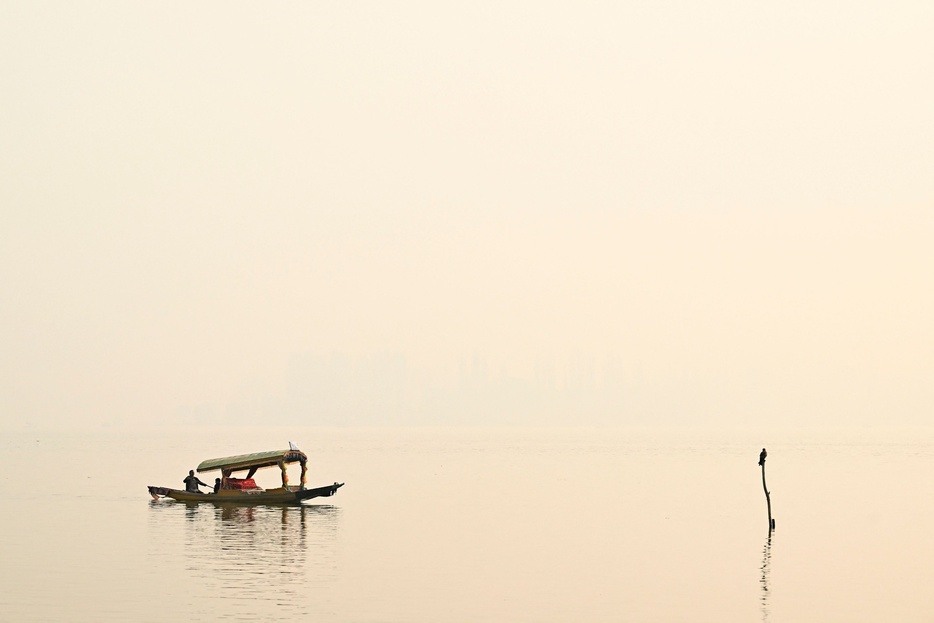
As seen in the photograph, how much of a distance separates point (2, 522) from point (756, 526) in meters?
43.6

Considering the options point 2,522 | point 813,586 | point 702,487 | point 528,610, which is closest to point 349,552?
point 528,610

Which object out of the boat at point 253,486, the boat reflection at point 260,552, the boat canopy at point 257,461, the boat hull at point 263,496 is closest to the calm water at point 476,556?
the boat reflection at point 260,552

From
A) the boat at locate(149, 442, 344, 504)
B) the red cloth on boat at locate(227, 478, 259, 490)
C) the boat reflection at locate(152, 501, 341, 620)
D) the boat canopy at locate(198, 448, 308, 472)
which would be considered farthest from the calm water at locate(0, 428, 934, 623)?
the boat canopy at locate(198, 448, 308, 472)

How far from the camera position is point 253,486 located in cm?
7606

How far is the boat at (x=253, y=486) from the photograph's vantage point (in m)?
72.2

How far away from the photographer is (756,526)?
69.8 metres

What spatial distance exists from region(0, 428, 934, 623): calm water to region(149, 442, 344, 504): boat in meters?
0.95

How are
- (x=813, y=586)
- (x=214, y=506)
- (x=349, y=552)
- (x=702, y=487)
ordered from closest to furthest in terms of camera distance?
(x=813, y=586)
(x=349, y=552)
(x=214, y=506)
(x=702, y=487)

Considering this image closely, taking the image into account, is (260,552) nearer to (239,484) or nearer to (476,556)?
(476,556)

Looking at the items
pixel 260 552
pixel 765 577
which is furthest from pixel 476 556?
pixel 765 577

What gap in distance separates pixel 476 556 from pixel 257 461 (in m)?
21.5

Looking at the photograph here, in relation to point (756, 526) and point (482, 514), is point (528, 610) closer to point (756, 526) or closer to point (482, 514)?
point (756, 526)

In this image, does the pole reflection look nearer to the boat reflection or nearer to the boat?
the boat reflection

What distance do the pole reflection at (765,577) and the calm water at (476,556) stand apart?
0.16m
